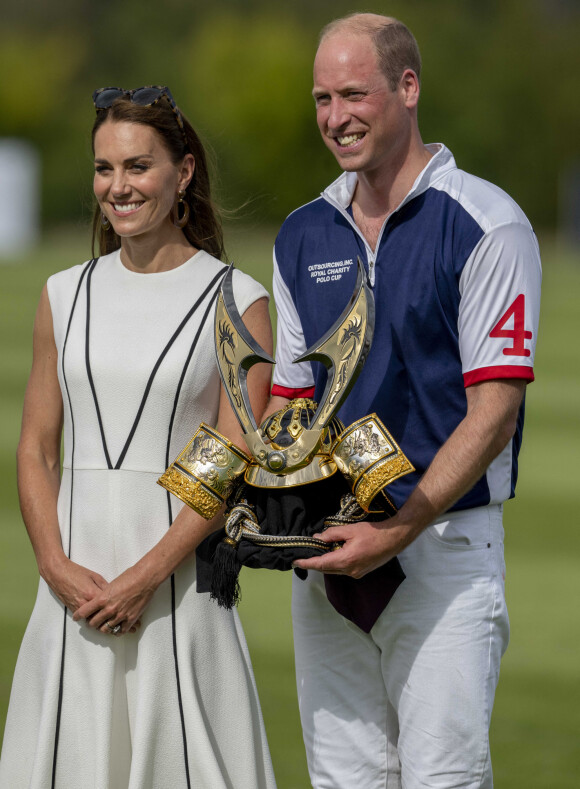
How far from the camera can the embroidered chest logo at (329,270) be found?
3648 mm

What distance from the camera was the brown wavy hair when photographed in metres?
3.75

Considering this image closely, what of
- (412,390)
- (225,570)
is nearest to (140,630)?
(225,570)

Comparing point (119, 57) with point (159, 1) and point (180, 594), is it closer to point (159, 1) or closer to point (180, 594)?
point (159, 1)

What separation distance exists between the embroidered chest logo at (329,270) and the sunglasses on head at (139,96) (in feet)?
1.94

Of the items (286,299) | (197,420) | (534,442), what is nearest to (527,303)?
(286,299)

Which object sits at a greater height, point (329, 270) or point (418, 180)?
point (418, 180)

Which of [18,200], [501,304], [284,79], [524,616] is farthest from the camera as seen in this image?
[284,79]

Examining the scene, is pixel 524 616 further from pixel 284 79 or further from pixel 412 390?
pixel 284 79

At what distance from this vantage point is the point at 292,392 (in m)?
3.84

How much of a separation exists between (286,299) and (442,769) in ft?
4.77

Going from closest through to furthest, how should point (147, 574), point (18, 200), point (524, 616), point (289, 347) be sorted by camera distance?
point (147, 574) < point (289, 347) < point (524, 616) < point (18, 200)

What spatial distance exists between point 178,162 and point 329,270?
1.92 ft

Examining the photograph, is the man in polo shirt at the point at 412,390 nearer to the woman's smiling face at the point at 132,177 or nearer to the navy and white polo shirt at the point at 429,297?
the navy and white polo shirt at the point at 429,297

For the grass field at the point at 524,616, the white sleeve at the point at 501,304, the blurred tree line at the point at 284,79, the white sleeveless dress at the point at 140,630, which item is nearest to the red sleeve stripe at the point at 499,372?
the white sleeve at the point at 501,304
